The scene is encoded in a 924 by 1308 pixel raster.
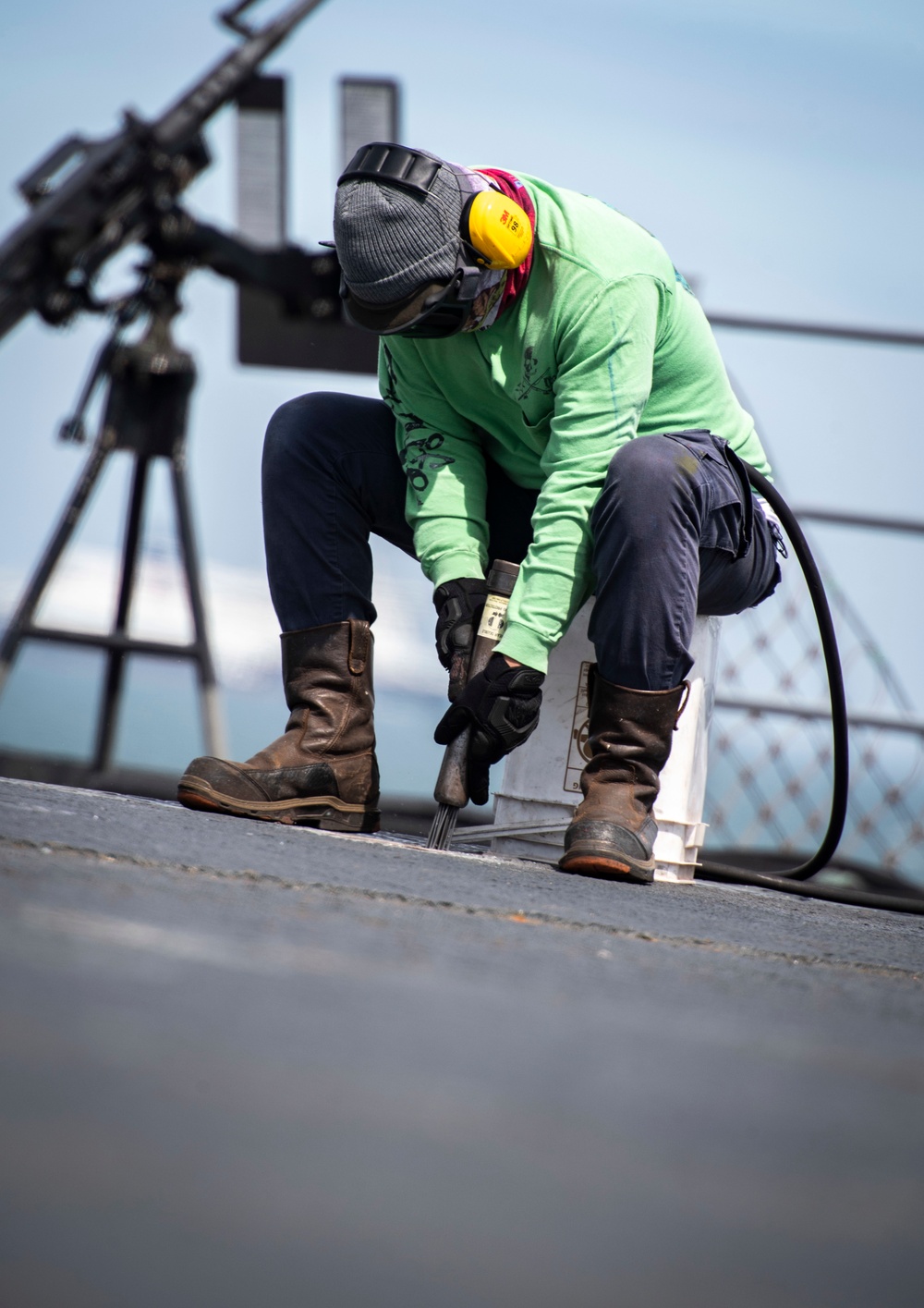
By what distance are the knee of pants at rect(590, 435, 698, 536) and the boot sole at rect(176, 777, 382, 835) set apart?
48 centimetres

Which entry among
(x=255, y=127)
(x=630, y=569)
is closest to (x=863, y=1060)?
(x=630, y=569)

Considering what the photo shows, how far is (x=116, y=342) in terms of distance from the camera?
362cm

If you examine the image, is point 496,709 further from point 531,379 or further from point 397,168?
point 397,168

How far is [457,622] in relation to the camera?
1.44 m

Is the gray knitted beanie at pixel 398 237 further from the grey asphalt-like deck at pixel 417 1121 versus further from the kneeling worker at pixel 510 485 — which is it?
the grey asphalt-like deck at pixel 417 1121

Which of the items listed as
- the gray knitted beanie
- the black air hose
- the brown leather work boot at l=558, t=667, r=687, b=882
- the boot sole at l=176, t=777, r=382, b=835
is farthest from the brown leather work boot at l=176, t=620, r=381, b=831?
the black air hose

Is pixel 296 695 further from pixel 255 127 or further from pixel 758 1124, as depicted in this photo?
pixel 255 127

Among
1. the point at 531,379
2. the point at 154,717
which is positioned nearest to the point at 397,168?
the point at 531,379

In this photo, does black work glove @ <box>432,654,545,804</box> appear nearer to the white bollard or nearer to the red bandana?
the white bollard

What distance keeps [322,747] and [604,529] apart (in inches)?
17.9

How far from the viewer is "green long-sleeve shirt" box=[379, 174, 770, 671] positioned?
1.37 metres

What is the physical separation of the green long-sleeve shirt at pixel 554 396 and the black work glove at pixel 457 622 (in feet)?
0.06

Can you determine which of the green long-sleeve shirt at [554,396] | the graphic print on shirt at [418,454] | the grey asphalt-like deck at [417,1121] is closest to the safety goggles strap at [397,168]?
the green long-sleeve shirt at [554,396]

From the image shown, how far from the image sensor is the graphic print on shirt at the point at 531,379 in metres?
1.43
